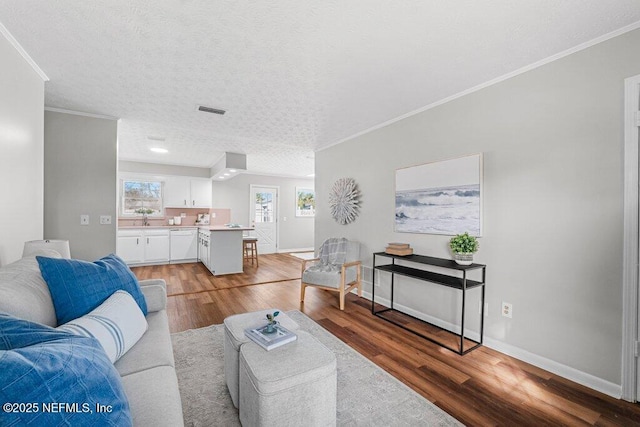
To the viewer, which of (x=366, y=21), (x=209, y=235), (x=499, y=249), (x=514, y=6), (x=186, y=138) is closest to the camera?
(x=514, y=6)

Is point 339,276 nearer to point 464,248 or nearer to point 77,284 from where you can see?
point 464,248

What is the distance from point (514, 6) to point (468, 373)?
2554mm

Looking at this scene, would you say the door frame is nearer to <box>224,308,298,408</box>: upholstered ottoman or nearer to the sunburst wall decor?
<box>224,308,298,408</box>: upholstered ottoman

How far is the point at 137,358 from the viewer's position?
1389mm

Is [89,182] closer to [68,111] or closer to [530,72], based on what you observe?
[68,111]

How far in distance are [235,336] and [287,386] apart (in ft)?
1.76

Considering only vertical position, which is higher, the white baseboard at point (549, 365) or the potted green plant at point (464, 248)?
the potted green plant at point (464, 248)

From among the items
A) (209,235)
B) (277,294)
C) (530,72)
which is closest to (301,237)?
(209,235)

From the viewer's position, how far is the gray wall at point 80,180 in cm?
325

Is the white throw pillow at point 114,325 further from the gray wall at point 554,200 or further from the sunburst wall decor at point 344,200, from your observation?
the sunburst wall decor at point 344,200

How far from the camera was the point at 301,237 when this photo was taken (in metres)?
8.81

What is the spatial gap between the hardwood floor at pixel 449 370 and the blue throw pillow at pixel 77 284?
4.70 feet

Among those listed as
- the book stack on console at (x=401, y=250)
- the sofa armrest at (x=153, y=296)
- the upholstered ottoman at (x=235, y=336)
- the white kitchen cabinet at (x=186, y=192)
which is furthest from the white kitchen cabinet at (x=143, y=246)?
the book stack on console at (x=401, y=250)

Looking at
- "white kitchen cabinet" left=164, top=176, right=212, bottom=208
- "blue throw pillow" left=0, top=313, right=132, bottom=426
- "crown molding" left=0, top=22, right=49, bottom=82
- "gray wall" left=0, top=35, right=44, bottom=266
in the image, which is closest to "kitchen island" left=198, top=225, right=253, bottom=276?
"white kitchen cabinet" left=164, top=176, right=212, bottom=208
